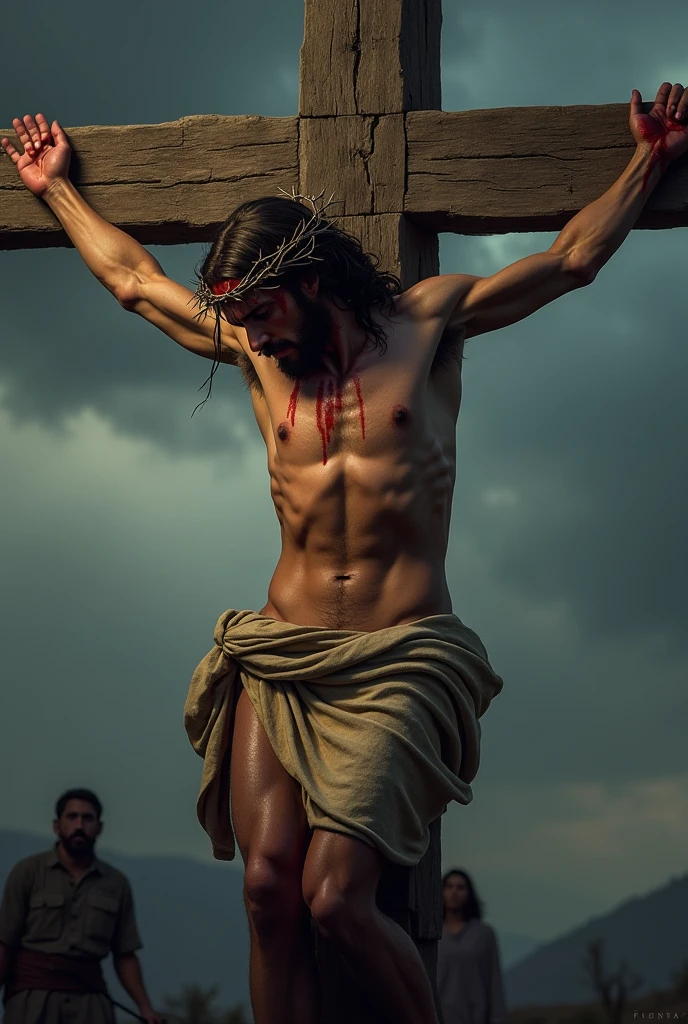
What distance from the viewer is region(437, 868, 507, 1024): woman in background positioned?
7.67 meters

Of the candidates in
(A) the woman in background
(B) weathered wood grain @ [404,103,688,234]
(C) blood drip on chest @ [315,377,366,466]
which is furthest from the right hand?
(A) the woman in background

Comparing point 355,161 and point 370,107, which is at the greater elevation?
point 370,107

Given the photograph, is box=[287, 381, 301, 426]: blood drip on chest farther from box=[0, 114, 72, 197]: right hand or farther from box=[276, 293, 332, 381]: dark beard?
box=[0, 114, 72, 197]: right hand

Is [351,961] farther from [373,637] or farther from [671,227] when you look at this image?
[671,227]

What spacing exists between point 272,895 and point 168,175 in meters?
2.21

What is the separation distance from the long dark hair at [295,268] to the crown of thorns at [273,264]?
0.01 metres

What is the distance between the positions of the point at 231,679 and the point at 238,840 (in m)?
0.42

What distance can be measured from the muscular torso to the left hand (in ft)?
2.91

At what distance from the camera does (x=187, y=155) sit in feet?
17.1

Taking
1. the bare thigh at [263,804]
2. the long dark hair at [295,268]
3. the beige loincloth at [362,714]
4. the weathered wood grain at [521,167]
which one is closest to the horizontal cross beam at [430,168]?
the weathered wood grain at [521,167]

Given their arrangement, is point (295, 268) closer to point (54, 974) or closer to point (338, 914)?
point (338, 914)

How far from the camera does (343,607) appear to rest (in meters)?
4.42

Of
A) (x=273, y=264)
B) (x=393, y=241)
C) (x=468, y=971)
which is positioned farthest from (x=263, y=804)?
(x=468, y=971)

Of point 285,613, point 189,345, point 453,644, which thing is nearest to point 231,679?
point 285,613
